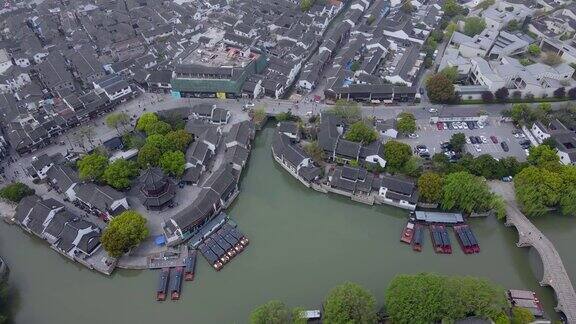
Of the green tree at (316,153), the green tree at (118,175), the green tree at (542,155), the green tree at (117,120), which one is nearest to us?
the green tree at (118,175)

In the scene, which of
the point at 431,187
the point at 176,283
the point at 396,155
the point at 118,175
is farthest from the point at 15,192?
the point at 431,187

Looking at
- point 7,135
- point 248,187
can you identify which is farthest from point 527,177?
point 7,135

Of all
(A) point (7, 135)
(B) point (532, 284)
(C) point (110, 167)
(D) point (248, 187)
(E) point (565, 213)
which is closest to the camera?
(B) point (532, 284)

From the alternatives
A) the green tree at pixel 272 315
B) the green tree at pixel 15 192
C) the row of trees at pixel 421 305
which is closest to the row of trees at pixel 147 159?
the green tree at pixel 15 192

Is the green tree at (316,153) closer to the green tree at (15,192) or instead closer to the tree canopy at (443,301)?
the tree canopy at (443,301)

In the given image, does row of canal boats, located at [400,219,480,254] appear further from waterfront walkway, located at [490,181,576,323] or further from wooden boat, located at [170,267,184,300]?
wooden boat, located at [170,267,184,300]

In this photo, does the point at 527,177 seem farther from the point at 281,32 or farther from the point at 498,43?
the point at 281,32
